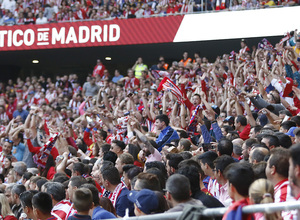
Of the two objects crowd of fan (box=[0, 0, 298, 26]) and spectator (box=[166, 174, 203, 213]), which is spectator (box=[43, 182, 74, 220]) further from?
crowd of fan (box=[0, 0, 298, 26])

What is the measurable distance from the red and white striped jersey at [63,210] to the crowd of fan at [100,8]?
11.9 meters

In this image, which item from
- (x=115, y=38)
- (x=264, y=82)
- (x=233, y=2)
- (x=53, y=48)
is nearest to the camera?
(x=264, y=82)

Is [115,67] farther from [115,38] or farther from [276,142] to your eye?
[276,142]

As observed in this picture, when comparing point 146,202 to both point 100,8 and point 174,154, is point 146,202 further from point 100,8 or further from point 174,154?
point 100,8

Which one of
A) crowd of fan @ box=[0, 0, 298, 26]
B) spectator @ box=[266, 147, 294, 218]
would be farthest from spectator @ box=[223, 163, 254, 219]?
crowd of fan @ box=[0, 0, 298, 26]

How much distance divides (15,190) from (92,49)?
13.8 metres

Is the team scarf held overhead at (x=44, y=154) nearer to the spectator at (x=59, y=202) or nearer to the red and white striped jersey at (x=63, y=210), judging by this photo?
the spectator at (x=59, y=202)

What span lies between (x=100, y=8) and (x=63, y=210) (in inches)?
558

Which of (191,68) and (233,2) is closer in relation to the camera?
(191,68)

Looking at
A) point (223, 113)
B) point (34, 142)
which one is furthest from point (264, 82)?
point (34, 142)

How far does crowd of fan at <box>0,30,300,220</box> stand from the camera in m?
3.79

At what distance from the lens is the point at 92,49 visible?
19719 millimetres

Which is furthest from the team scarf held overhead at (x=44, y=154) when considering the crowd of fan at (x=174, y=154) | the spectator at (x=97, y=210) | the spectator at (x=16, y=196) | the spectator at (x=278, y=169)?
the spectator at (x=278, y=169)

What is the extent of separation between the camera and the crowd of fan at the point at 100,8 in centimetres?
1644
